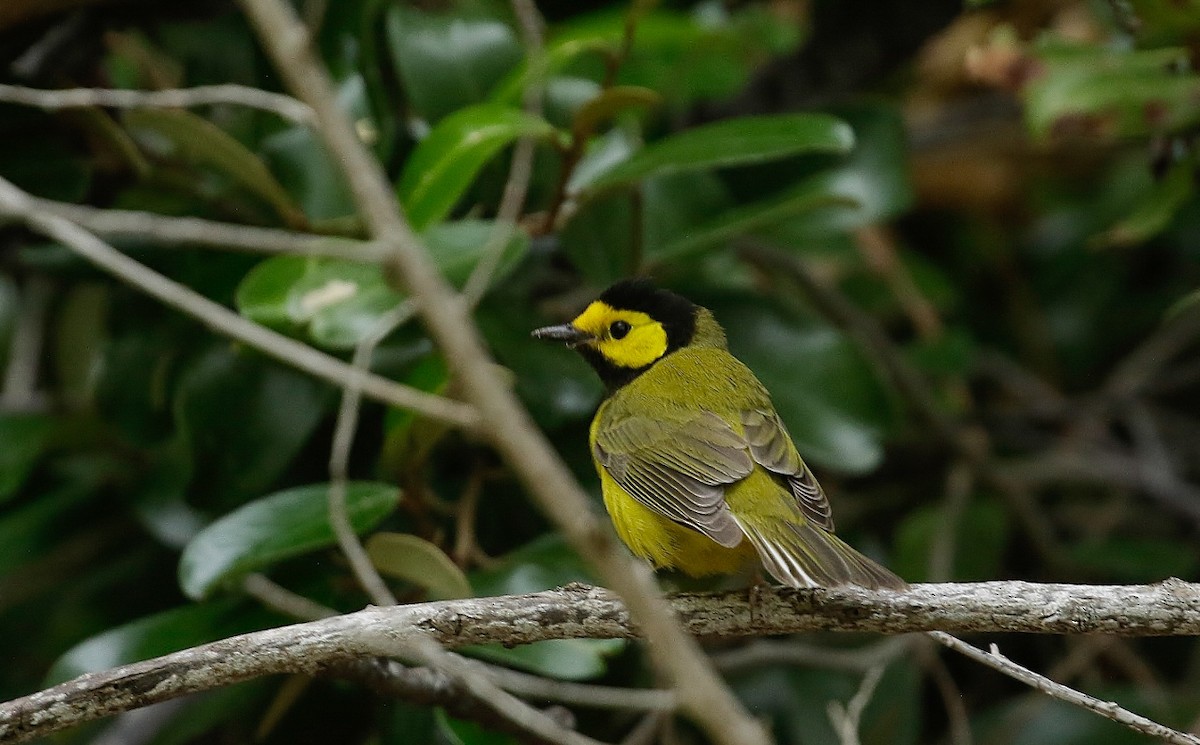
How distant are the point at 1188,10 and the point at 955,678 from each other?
219 centimetres

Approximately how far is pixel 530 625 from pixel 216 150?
126 cm

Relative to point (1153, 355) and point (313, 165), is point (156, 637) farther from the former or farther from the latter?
point (1153, 355)

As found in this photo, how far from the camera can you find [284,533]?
228 cm

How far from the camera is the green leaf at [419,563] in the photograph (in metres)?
2.15

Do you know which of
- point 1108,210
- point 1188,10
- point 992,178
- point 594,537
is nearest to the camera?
point 594,537

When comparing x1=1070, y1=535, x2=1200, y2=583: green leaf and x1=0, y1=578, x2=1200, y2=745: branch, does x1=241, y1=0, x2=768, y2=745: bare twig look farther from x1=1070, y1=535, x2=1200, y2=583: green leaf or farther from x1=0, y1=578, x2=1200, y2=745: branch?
x1=1070, y1=535, x2=1200, y2=583: green leaf

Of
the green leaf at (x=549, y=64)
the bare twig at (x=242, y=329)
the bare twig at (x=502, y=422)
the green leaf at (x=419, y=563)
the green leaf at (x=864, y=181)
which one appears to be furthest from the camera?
the green leaf at (x=864, y=181)

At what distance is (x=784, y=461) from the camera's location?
8.13 ft

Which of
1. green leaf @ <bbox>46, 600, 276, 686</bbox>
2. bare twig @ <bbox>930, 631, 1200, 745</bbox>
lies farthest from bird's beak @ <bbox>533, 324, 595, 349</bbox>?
bare twig @ <bbox>930, 631, 1200, 745</bbox>

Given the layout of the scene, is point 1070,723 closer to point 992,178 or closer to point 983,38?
point 983,38

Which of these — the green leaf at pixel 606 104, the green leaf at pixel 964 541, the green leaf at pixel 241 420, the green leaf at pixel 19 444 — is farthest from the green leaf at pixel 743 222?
the green leaf at pixel 19 444

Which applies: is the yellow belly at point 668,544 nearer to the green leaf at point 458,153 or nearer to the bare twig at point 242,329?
the green leaf at point 458,153

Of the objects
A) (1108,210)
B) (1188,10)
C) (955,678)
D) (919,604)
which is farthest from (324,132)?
(1108,210)

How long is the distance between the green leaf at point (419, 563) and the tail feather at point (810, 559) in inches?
20.4
